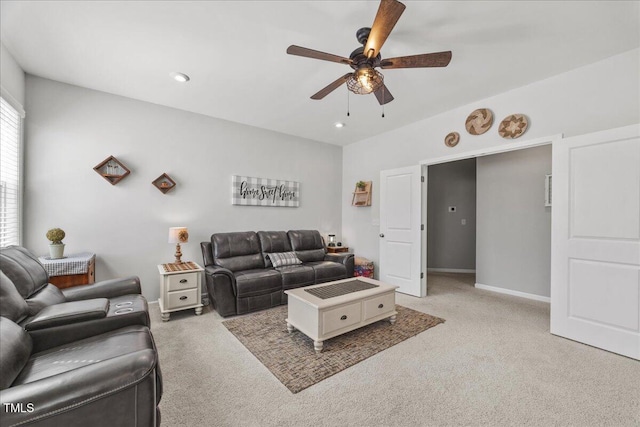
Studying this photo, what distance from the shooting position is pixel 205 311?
11.3 ft

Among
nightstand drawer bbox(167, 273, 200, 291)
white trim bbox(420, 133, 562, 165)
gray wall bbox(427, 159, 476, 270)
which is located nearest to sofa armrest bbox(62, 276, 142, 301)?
nightstand drawer bbox(167, 273, 200, 291)

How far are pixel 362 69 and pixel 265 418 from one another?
97.6 inches

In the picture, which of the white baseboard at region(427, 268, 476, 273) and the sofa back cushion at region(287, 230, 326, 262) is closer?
the sofa back cushion at region(287, 230, 326, 262)

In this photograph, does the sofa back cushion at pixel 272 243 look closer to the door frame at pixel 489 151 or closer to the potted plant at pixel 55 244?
the door frame at pixel 489 151

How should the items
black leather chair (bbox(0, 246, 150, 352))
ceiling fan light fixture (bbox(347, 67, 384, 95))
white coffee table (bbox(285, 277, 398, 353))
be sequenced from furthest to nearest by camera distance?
1. white coffee table (bbox(285, 277, 398, 353))
2. ceiling fan light fixture (bbox(347, 67, 384, 95))
3. black leather chair (bbox(0, 246, 150, 352))

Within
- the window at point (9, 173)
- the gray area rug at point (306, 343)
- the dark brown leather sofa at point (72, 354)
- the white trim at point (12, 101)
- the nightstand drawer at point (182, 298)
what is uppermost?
the white trim at point (12, 101)

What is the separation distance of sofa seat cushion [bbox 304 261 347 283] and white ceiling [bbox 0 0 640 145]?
2338 millimetres

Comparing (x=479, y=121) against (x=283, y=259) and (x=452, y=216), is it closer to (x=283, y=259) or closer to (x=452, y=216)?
(x=452, y=216)

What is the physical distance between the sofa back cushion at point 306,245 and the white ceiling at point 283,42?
215 centimetres

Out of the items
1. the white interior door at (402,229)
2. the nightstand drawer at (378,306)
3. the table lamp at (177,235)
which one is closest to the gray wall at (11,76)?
the table lamp at (177,235)

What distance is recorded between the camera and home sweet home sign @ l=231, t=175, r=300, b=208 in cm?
431

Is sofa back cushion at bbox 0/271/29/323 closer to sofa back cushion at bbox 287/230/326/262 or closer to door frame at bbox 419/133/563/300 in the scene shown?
sofa back cushion at bbox 287/230/326/262

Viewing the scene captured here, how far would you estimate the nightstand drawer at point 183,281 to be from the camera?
3152 mm

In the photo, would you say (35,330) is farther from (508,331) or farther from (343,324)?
(508,331)
